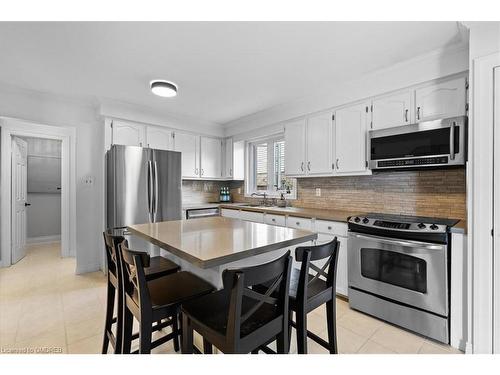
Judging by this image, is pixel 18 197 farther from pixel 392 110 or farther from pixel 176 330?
pixel 392 110

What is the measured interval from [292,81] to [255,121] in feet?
4.28

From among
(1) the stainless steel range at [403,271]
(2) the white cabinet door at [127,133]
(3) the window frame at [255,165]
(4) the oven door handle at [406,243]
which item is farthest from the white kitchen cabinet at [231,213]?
(4) the oven door handle at [406,243]

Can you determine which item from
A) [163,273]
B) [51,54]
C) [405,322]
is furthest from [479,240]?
[51,54]

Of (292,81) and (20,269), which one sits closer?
(292,81)

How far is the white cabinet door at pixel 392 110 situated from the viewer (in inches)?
93.4

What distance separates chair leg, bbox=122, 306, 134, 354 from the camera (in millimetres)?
1317

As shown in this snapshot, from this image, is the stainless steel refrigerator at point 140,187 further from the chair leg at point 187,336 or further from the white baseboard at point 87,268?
the chair leg at point 187,336

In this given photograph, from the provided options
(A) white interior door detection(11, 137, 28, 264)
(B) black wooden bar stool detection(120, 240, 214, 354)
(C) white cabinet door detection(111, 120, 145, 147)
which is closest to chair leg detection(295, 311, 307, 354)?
(B) black wooden bar stool detection(120, 240, 214, 354)

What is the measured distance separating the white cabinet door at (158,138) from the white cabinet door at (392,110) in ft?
9.60

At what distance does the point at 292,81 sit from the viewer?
9.07 feet

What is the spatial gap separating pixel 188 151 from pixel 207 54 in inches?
87.5

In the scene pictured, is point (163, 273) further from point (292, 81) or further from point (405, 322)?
point (292, 81)

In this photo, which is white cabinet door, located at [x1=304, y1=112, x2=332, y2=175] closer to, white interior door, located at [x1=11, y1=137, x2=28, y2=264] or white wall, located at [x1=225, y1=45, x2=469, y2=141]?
white wall, located at [x1=225, y1=45, x2=469, y2=141]

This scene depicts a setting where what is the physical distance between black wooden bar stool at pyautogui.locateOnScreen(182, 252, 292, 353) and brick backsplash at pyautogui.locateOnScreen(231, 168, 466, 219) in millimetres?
2089
